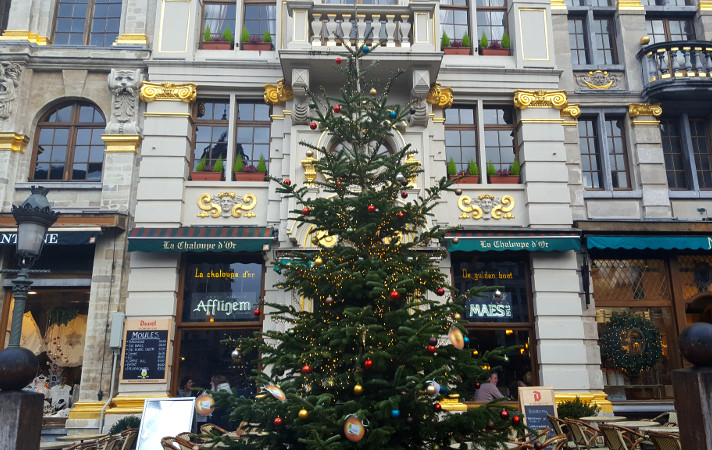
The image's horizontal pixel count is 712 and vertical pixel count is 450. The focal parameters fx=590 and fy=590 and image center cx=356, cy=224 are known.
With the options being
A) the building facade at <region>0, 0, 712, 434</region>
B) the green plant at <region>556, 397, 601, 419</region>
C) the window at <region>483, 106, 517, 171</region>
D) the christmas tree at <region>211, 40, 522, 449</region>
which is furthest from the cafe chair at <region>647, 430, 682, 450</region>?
the window at <region>483, 106, 517, 171</region>

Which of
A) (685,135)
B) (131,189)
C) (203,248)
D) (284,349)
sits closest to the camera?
(284,349)

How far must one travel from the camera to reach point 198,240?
13.5 meters

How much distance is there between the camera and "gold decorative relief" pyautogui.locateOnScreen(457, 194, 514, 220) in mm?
14625

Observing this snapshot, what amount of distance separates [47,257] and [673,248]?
15129 mm

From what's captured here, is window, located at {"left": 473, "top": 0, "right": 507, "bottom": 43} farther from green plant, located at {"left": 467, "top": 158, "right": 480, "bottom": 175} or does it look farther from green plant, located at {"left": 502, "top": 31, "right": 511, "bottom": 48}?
green plant, located at {"left": 467, "top": 158, "right": 480, "bottom": 175}

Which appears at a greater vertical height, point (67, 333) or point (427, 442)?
point (67, 333)

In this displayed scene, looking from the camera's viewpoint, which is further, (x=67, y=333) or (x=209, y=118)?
(x=209, y=118)

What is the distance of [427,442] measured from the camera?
730 cm

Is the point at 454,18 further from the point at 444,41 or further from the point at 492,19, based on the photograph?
the point at 444,41

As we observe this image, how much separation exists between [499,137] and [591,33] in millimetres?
4055

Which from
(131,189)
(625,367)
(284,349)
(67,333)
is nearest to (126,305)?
(67,333)

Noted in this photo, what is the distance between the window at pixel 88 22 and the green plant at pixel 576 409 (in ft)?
47.5

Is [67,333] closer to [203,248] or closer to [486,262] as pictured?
[203,248]

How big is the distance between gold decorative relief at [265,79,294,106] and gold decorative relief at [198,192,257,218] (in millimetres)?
2540
